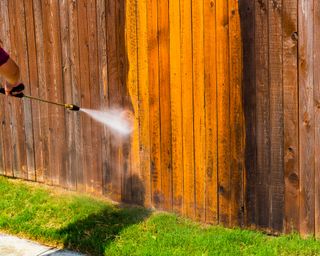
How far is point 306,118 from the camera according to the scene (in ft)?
17.7

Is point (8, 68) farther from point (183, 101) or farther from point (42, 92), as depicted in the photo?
point (42, 92)

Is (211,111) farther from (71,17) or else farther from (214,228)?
(71,17)

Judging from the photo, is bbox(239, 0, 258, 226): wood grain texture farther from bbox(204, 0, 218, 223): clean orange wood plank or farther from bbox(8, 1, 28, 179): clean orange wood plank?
bbox(8, 1, 28, 179): clean orange wood plank

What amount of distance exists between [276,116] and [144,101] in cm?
146

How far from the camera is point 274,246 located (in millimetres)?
5445

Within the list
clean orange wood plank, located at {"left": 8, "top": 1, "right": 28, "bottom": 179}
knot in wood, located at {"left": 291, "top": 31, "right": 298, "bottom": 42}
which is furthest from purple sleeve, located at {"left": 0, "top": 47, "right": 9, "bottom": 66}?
clean orange wood plank, located at {"left": 8, "top": 1, "right": 28, "bottom": 179}

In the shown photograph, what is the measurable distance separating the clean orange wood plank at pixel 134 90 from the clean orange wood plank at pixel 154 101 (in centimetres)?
18

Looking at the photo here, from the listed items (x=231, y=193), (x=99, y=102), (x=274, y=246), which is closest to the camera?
(x=274, y=246)

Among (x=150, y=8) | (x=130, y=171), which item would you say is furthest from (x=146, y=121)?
(x=150, y=8)

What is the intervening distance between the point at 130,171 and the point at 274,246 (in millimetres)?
1832

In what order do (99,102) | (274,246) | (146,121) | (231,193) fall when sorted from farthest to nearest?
(99,102) → (146,121) → (231,193) → (274,246)

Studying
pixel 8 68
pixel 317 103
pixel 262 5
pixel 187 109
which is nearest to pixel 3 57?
pixel 8 68

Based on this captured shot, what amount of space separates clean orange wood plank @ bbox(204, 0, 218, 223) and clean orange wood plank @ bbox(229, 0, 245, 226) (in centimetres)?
17

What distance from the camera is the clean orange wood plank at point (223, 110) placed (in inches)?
226
